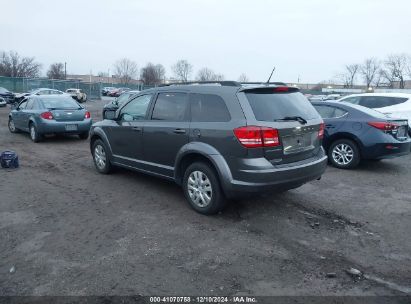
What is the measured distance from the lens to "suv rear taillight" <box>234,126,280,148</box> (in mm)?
4340

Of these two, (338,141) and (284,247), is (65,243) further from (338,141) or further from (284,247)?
(338,141)

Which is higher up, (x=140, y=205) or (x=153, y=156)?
(x=153, y=156)

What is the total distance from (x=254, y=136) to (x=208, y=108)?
89 centimetres

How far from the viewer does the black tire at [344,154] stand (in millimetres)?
7809

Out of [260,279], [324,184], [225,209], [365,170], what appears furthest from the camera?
[365,170]

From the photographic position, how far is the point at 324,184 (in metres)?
6.71

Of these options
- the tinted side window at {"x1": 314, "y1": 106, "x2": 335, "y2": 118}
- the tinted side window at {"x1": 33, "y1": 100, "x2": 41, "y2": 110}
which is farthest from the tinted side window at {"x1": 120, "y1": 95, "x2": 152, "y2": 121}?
the tinted side window at {"x1": 33, "y1": 100, "x2": 41, "y2": 110}

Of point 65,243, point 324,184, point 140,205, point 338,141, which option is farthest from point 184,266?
point 338,141

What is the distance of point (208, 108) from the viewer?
16.1 feet

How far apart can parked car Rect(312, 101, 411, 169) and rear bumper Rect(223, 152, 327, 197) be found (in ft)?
11.4

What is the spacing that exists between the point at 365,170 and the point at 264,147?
4.52 metres

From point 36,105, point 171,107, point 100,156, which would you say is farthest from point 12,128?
point 171,107

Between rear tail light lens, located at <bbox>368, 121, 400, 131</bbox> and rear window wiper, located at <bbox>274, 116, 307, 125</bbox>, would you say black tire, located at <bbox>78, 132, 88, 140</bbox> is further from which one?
rear tail light lens, located at <bbox>368, 121, 400, 131</bbox>

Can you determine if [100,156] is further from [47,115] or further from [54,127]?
[47,115]
